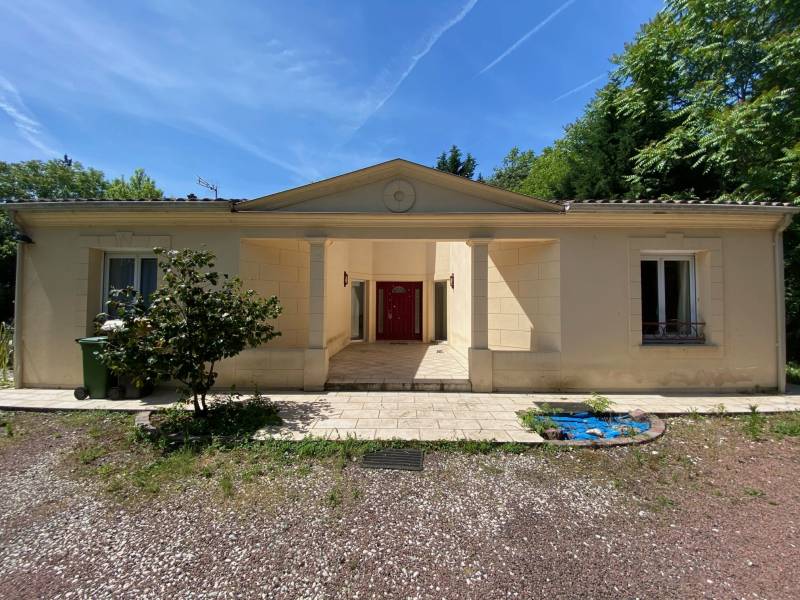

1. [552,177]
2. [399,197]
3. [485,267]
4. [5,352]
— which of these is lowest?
[5,352]

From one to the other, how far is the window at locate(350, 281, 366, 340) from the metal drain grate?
9235mm

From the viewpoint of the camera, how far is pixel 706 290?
6.50m

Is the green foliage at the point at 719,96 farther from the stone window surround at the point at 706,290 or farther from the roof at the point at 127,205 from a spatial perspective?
the roof at the point at 127,205

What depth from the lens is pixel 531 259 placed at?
7.28 metres

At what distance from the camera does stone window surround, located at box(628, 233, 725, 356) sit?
20.9 ft

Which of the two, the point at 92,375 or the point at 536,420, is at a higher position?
the point at 92,375

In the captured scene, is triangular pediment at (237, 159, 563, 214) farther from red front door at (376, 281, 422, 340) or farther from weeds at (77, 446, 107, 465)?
red front door at (376, 281, 422, 340)

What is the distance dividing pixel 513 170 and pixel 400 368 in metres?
30.7

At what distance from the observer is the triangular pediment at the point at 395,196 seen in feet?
21.1

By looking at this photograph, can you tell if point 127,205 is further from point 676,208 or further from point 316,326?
point 676,208

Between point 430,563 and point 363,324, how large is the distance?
1127cm

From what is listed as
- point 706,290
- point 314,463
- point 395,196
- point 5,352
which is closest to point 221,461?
point 314,463

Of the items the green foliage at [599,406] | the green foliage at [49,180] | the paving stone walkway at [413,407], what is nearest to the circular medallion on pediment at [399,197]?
the paving stone walkway at [413,407]

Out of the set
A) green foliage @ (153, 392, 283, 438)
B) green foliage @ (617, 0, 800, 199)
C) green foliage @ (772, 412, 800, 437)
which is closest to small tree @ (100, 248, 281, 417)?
green foliage @ (153, 392, 283, 438)
